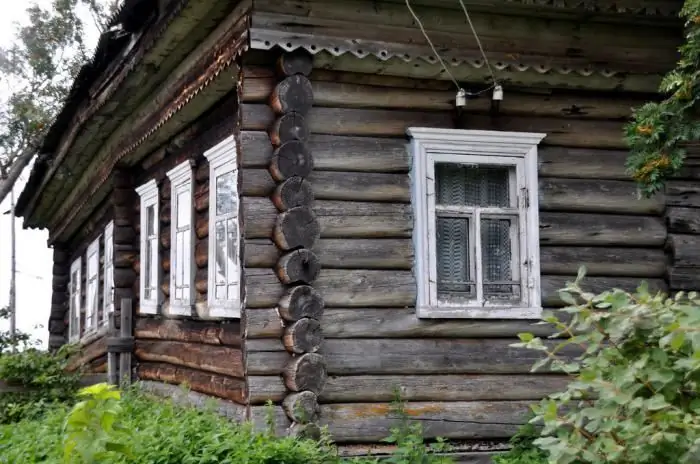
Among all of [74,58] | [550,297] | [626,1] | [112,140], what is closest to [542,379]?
[550,297]

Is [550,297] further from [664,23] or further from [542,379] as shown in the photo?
[664,23]

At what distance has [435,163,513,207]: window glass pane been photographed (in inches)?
323

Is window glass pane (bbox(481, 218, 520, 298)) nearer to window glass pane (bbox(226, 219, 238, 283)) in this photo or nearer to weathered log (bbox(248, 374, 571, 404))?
weathered log (bbox(248, 374, 571, 404))

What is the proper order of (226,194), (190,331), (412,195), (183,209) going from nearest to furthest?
(412,195) < (226,194) < (190,331) < (183,209)

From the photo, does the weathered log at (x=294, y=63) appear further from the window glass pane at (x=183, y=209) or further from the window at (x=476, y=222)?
the window glass pane at (x=183, y=209)

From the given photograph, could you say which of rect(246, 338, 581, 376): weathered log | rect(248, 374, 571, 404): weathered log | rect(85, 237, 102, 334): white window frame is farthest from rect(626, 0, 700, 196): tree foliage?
rect(85, 237, 102, 334): white window frame

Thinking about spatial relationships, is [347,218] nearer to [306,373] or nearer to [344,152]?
[344,152]

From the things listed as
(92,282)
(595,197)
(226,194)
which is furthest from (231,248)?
(92,282)

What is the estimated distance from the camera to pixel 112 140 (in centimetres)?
1294

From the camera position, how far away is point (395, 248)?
312 inches

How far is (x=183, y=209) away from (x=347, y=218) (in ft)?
10.8

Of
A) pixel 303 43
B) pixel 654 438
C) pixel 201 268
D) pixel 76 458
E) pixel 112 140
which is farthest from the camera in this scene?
pixel 112 140

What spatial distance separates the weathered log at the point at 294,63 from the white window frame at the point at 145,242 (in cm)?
442

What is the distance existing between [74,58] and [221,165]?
66.8 ft
